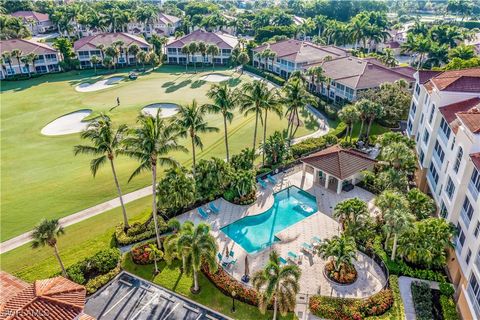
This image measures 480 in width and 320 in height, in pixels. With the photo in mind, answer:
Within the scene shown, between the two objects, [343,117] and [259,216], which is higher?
[343,117]

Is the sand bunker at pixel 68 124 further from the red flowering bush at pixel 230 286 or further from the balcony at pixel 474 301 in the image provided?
the balcony at pixel 474 301

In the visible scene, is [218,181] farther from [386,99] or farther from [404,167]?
[386,99]

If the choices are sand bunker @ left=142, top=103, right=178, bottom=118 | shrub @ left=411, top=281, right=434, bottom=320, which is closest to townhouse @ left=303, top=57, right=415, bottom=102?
sand bunker @ left=142, top=103, right=178, bottom=118

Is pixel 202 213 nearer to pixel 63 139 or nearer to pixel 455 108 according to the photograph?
pixel 455 108

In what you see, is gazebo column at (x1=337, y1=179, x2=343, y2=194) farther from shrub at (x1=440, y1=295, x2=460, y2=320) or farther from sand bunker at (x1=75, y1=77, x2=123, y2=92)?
sand bunker at (x1=75, y1=77, x2=123, y2=92)

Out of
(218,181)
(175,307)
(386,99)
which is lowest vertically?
(175,307)

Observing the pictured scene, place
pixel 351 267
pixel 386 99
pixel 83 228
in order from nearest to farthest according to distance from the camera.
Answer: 1. pixel 351 267
2. pixel 83 228
3. pixel 386 99

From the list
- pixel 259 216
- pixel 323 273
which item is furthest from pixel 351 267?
pixel 259 216
